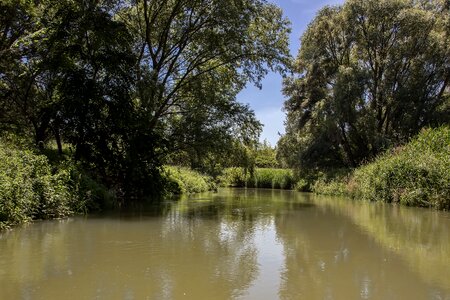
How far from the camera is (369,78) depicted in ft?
108

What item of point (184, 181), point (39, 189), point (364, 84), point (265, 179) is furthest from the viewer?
point (265, 179)

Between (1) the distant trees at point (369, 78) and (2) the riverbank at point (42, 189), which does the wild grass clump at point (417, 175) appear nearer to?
(1) the distant trees at point (369, 78)

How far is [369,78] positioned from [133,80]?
20.4 meters

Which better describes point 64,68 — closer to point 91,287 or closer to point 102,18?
point 102,18

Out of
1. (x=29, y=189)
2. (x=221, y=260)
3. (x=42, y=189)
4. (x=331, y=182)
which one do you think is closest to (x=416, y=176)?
(x=331, y=182)

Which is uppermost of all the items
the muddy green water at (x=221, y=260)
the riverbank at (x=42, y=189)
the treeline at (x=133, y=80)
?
the treeline at (x=133, y=80)

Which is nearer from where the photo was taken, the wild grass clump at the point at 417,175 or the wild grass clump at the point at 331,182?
the wild grass clump at the point at 417,175

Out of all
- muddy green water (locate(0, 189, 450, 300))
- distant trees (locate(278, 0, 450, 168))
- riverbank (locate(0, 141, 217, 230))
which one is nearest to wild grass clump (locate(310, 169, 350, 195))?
distant trees (locate(278, 0, 450, 168))

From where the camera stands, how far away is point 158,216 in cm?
1410

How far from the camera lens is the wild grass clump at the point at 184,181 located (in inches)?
1080

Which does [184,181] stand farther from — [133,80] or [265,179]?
[265,179]

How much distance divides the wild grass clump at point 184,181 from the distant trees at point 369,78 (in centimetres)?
825

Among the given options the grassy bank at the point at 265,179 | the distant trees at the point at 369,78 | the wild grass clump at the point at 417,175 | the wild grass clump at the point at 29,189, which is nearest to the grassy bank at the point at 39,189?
the wild grass clump at the point at 29,189

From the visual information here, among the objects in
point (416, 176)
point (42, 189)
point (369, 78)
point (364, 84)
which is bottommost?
point (42, 189)
